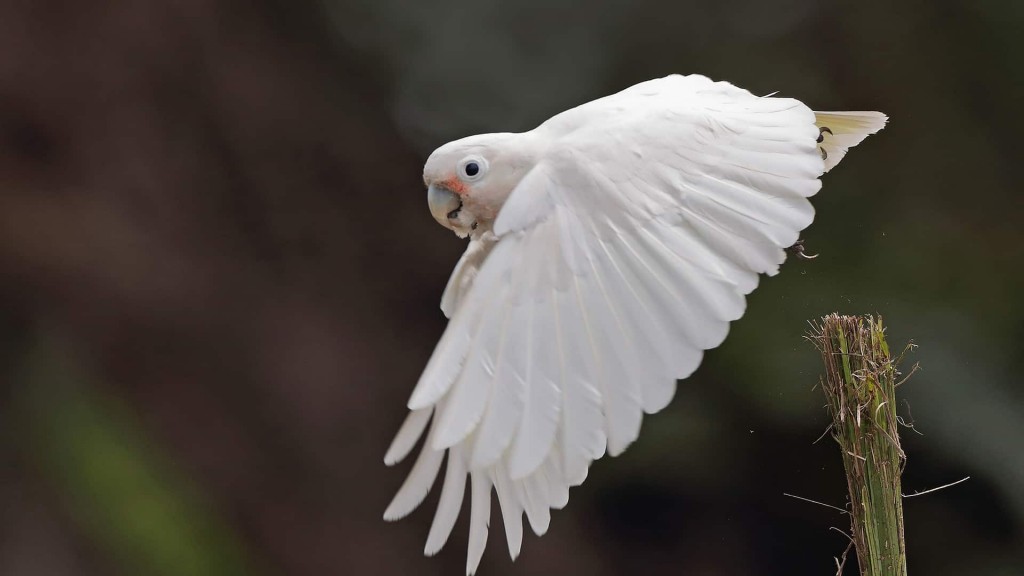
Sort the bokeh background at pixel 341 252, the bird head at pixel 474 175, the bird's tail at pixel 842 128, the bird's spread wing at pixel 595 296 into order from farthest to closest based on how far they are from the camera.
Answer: the bokeh background at pixel 341 252 < the bird's tail at pixel 842 128 < the bird head at pixel 474 175 < the bird's spread wing at pixel 595 296

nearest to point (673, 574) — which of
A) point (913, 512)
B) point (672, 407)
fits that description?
point (672, 407)

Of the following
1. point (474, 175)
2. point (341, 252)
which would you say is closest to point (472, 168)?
point (474, 175)

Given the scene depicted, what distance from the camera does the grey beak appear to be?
121 centimetres

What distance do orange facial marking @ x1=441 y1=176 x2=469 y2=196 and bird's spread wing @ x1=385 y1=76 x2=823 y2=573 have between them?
0.56 ft

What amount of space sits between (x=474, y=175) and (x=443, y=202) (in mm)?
56

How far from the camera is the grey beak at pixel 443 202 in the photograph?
1208 millimetres

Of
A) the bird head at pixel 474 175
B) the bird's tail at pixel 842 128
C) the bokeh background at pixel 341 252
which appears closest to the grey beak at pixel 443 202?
the bird head at pixel 474 175

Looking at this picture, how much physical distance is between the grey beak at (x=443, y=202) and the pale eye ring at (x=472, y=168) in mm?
32

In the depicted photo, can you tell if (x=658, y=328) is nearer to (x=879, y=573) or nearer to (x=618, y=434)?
(x=618, y=434)

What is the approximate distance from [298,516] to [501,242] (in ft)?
4.88

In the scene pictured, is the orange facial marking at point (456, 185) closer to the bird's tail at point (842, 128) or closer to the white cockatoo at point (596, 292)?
the white cockatoo at point (596, 292)

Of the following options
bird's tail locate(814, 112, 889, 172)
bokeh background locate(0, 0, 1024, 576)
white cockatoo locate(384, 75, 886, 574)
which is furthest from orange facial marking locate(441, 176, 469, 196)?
bokeh background locate(0, 0, 1024, 576)

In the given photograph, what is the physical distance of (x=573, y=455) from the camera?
906 mm

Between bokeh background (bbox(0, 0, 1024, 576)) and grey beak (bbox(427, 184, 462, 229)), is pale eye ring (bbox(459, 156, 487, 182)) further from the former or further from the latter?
bokeh background (bbox(0, 0, 1024, 576))
